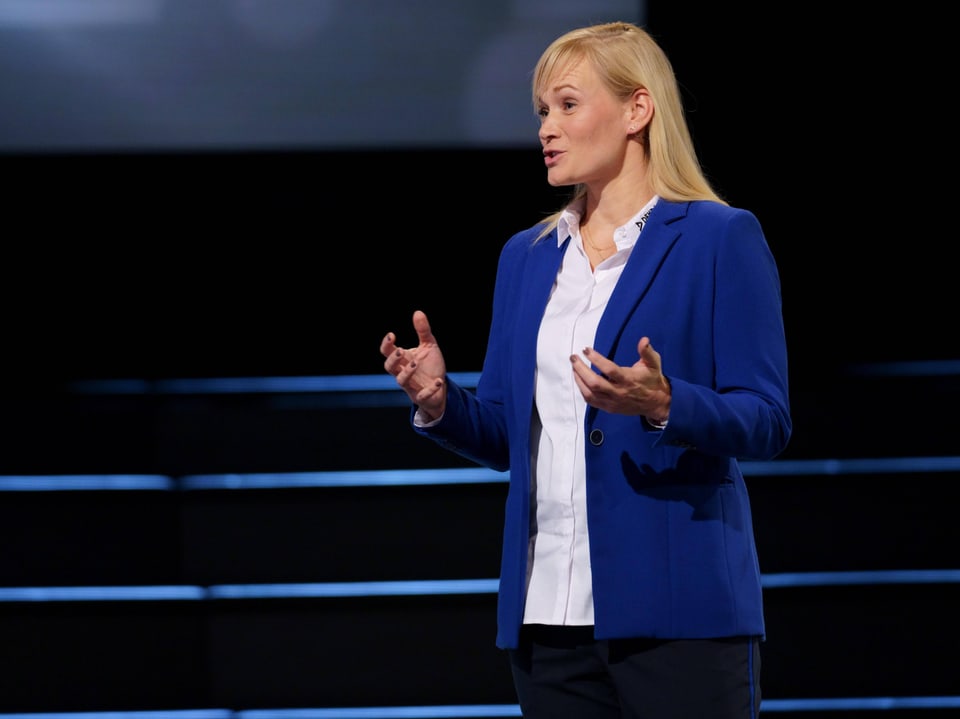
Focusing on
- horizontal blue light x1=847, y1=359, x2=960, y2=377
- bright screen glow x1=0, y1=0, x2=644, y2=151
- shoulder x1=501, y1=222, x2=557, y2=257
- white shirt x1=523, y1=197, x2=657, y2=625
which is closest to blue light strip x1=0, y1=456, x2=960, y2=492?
horizontal blue light x1=847, y1=359, x2=960, y2=377

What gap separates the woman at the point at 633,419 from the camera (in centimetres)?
132

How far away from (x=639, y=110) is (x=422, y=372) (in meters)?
0.43

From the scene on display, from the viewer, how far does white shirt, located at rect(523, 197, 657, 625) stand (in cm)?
138

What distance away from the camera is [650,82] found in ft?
4.97

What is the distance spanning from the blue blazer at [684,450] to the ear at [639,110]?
0.15 m

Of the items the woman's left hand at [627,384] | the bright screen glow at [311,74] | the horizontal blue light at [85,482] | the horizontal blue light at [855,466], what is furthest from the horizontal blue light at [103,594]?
the woman's left hand at [627,384]

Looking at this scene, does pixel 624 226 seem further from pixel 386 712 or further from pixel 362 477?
pixel 386 712

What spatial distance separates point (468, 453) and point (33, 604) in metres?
1.94

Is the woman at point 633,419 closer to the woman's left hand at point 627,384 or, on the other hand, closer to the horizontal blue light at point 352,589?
the woman's left hand at point 627,384

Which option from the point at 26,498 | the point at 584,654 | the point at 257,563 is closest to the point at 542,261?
the point at 584,654

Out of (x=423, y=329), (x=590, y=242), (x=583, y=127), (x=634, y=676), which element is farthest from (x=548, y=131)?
(x=634, y=676)

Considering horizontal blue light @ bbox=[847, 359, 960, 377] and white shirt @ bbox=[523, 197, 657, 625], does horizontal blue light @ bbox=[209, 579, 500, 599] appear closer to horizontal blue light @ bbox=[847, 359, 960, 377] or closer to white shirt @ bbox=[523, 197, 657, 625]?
horizontal blue light @ bbox=[847, 359, 960, 377]

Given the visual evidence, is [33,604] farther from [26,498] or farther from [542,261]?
[542,261]

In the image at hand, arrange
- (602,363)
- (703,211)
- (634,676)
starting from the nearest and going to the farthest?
(602,363) < (634,676) < (703,211)
